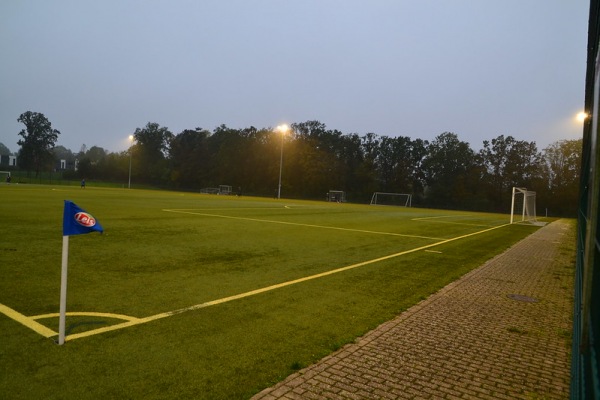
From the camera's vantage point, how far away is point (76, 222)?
160 inches

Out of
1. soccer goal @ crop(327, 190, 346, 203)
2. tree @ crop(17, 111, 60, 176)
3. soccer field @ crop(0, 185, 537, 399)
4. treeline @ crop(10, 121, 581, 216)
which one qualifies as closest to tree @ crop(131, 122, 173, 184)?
treeline @ crop(10, 121, 581, 216)

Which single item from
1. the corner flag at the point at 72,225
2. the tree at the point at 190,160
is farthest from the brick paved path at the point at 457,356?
the tree at the point at 190,160

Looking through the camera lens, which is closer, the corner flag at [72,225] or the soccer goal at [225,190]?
the corner flag at [72,225]

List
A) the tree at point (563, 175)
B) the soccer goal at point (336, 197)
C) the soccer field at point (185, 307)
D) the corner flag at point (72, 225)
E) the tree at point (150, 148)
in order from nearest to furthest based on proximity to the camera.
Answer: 1. the soccer field at point (185, 307)
2. the corner flag at point (72, 225)
3. the tree at point (563, 175)
4. the soccer goal at point (336, 197)
5. the tree at point (150, 148)

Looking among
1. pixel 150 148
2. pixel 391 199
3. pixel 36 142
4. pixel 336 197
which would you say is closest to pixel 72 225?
pixel 336 197

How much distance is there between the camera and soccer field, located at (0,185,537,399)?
11.4 ft

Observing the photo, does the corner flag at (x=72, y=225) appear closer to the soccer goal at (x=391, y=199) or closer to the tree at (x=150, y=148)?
the soccer goal at (x=391, y=199)

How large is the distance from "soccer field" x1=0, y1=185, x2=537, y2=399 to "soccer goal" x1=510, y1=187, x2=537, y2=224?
22865mm

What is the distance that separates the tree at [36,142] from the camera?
4461 inches

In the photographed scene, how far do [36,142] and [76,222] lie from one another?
132689mm

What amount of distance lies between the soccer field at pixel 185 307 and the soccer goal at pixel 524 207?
22865 mm

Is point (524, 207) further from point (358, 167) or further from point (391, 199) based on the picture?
point (358, 167)

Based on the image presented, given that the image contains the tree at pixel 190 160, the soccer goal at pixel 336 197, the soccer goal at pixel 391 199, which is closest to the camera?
the soccer goal at pixel 391 199

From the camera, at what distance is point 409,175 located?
81.2 metres
